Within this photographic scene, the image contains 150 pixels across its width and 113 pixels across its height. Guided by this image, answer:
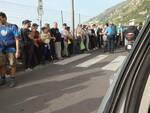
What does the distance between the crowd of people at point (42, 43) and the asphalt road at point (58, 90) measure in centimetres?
57

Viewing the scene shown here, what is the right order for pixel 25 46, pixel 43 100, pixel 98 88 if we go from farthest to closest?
pixel 25 46, pixel 98 88, pixel 43 100

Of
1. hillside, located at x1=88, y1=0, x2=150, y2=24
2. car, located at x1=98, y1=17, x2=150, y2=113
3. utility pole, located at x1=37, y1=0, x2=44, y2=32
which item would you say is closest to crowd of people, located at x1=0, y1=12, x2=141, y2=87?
utility pole, located at x1=37, y1=0, x2=44, y2=32

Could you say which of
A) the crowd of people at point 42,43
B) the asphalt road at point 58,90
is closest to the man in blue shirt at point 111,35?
the crowd of people at point 42,43

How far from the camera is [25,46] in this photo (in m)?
15.5

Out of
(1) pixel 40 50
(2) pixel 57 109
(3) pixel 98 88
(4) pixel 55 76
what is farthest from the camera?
(1) pixel 40 50

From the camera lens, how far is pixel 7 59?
12109mm

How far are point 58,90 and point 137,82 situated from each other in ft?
28.6

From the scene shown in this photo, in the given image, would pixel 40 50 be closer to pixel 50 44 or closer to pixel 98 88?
pixel 50 44

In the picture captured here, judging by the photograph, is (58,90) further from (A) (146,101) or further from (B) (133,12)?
(A) (146,101)

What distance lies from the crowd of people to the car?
910 centimetres

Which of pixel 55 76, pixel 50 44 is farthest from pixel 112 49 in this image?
pixel 55 76

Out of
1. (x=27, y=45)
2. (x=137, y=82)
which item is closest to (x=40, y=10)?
(x=27, y=45)

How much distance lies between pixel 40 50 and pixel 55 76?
3.95 metres

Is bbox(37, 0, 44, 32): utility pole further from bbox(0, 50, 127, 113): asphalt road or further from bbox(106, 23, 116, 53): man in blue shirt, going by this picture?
bbox(0, 50, 127, 113): asphalt road
